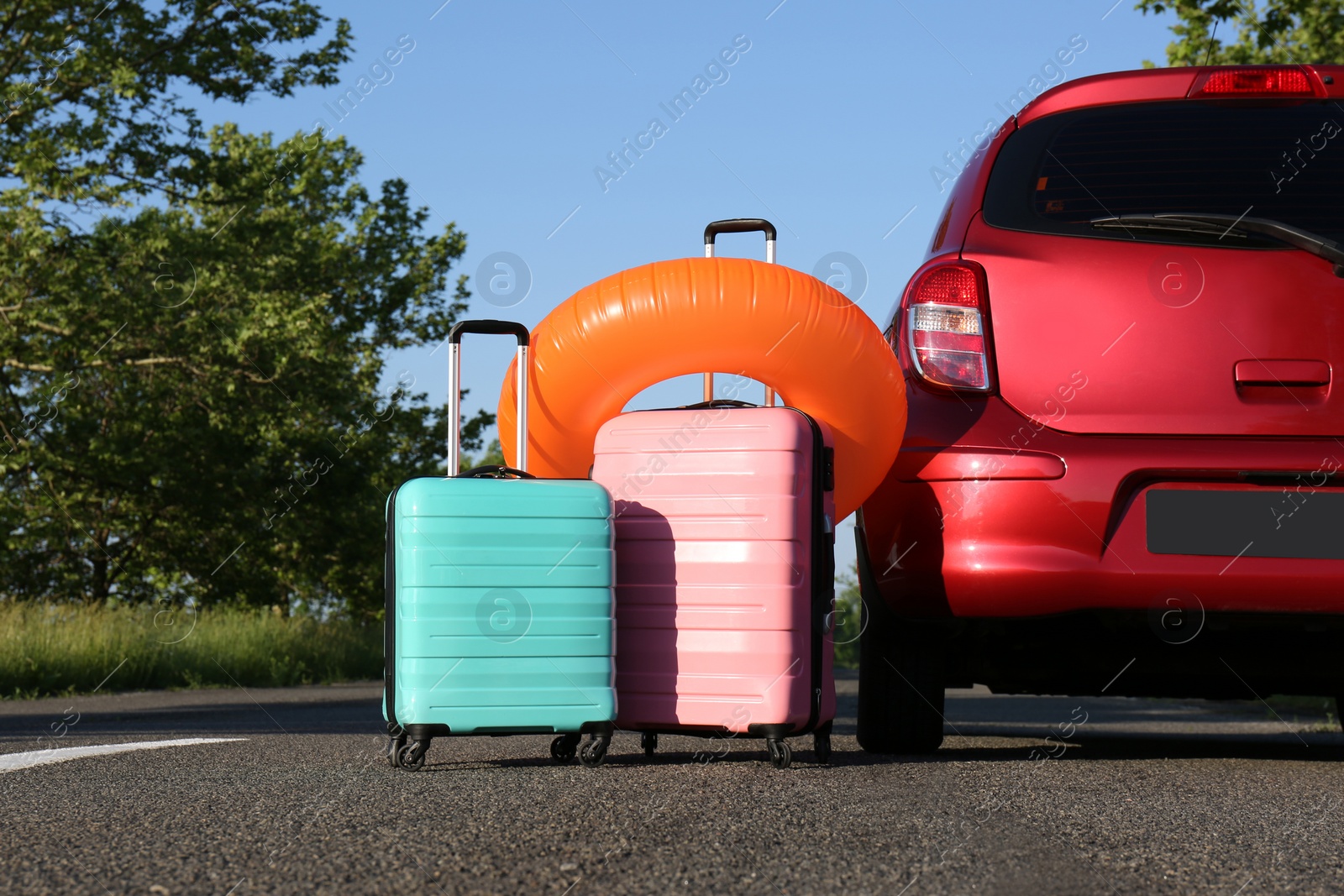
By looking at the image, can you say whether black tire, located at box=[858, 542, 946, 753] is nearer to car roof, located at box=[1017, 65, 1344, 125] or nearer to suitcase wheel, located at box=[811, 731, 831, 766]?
suitcase wheel, located at box=[811, 731, 831, 766]

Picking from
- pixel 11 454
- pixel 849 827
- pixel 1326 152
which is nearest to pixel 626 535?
pixel 849 827

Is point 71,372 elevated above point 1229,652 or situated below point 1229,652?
above

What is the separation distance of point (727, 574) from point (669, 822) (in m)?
1.30

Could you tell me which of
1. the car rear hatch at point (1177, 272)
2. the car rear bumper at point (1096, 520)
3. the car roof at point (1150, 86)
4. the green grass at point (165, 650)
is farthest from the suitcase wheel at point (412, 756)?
the green grass at point (165, 650)

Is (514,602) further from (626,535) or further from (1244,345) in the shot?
(1244,345)

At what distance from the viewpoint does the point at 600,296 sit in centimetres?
439

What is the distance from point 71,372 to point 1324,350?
20127mm

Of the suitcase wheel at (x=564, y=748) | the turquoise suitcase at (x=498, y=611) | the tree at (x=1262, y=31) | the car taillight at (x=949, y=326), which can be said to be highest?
the tree at (x=1262, y=31)

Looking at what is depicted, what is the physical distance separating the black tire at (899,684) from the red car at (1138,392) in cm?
5

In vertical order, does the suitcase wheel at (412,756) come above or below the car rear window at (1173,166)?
below

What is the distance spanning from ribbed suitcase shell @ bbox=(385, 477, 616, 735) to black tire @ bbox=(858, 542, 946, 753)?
0.93 m

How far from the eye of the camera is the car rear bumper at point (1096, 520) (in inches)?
145

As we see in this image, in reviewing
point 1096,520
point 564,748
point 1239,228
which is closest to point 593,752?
point 564,748

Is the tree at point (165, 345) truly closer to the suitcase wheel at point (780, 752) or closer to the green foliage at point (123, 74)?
the green foliage at point (123, 74)
